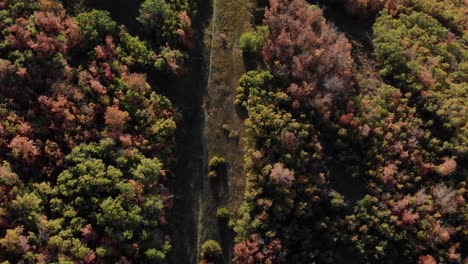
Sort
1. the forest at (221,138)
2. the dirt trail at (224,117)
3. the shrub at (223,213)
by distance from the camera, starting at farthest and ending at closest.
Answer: the dirt trail at (224,117) < the shrub at (223,213) < the forest at (221,138)

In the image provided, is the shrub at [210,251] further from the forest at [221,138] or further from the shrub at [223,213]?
the shrub at [223,213]

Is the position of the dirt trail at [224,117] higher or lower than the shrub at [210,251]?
higher

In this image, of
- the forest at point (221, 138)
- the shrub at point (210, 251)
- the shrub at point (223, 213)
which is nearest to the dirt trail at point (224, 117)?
the forest at point (221, 138)

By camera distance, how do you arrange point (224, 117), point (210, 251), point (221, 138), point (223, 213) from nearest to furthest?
point (210, 251)
point (223, 213)
point (221, 138)
point (224, 117)

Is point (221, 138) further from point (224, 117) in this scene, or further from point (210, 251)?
point (210, 251)

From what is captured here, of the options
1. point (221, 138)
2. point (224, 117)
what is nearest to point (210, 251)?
point (221, 138)

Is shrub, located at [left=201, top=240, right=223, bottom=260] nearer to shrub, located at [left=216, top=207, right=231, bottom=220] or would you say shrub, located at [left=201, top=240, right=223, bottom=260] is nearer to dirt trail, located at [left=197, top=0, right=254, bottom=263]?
dirt trail, located at [left=197, top=0, right=254, bottom=263]

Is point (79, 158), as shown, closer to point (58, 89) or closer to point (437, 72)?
point (58, 89)

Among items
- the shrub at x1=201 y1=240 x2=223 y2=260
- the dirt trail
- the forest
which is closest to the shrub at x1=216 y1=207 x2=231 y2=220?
the forest
